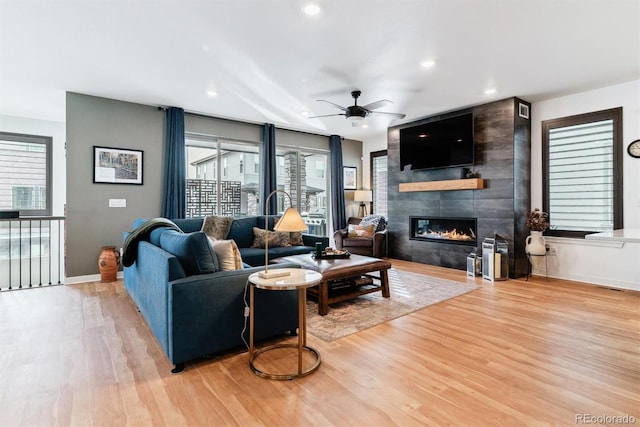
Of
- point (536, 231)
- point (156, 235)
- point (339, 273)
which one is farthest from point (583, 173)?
point (156, 235)

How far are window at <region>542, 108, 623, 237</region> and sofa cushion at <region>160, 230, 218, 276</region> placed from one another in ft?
16.8

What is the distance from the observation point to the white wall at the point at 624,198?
4.26 metres

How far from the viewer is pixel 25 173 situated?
5.96m

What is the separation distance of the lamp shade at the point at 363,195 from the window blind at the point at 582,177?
3.60m

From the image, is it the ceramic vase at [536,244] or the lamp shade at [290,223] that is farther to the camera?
the ceramic vase at [536,244]

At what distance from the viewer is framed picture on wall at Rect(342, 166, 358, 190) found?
8045mm

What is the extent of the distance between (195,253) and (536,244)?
4.88 m

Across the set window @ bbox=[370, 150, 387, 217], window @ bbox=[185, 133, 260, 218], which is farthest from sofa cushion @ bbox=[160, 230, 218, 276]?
window @ bbox=[370, 150, 387, 217]

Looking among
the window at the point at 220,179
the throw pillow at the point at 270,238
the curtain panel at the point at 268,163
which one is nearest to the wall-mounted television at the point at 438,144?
the curtain panel at the point at 268,163

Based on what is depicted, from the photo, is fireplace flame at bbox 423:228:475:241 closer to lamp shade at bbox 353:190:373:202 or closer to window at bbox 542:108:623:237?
window at bbox 542:108:623:237

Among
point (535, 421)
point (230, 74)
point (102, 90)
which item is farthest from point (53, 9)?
point (535, 421)

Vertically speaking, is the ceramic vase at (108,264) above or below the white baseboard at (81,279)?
above

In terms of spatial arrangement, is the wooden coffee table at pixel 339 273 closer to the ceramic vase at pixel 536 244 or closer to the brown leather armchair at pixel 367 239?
the brown leather armchair at pixel 367 239

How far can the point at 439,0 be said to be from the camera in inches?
99.0
